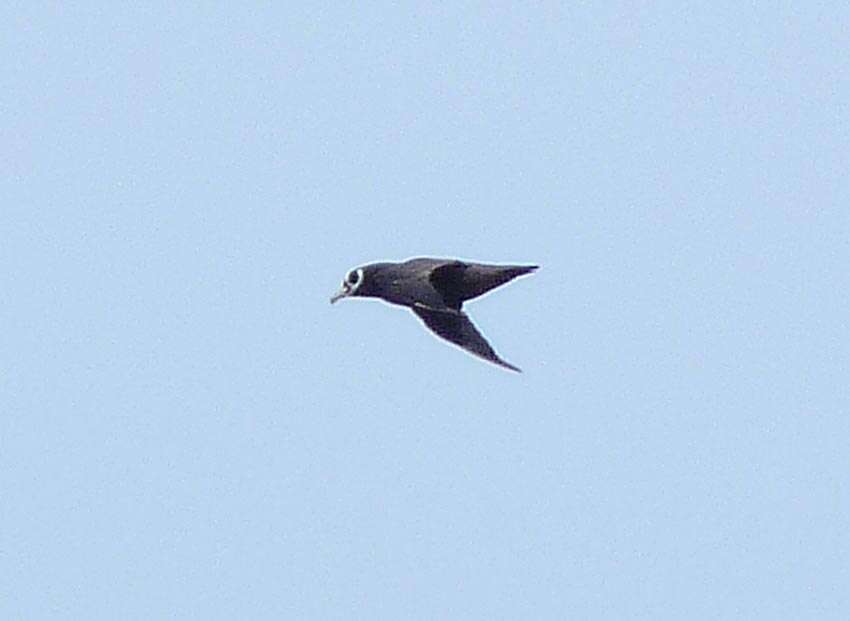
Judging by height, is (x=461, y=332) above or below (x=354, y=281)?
below

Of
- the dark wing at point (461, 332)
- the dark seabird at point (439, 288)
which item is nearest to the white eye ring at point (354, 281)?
the dark seabird at point (439, 288)

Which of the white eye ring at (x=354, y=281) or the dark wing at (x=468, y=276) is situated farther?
the white eye ring at (x=354, y=281)

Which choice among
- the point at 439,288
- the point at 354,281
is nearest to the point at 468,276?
the point at 439,288

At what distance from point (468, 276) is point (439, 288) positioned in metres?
0.30

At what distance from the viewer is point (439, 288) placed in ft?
51.9

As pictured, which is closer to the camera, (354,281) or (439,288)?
(439,288)

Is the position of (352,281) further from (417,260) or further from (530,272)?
(530,272)

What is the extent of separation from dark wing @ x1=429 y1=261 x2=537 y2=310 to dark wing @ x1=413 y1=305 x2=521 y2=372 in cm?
42

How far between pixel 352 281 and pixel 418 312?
68 centimetres

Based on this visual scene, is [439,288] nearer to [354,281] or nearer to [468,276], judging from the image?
[468,276]

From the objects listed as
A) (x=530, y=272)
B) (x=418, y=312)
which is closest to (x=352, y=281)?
(x=418, y=312)

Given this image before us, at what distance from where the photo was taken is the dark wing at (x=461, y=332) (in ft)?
53.3

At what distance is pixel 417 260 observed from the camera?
1592cm

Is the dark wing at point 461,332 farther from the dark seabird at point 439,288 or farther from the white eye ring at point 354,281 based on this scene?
the white eye ring at point 354,281
